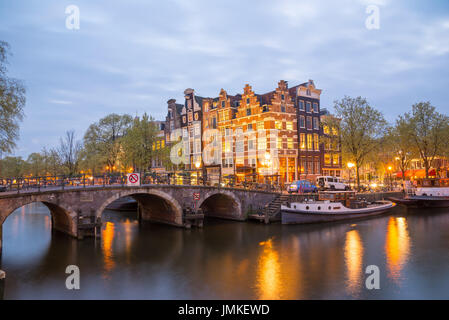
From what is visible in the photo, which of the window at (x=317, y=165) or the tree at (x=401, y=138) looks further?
the window at (x=317, y=165)

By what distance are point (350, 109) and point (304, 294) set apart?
35.0 m

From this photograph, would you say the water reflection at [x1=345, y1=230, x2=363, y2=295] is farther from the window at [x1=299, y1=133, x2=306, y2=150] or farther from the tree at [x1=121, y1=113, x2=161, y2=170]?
the tree at [x1=121, y1=113, x2=161, y2=170]

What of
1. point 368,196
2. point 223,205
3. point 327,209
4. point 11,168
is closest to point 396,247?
point 327,209

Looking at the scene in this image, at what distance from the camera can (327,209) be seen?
1272 inches

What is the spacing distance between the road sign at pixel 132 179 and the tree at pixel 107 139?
24.8 meters

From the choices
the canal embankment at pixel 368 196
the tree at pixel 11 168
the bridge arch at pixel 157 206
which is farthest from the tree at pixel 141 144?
the tree at pixel 11 168

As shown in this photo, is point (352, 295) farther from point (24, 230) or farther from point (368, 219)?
point (24, 230)

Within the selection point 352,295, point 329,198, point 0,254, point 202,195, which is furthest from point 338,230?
point 0,254

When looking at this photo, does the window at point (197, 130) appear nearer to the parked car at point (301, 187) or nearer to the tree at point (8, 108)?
the parked car at point (301, 187)

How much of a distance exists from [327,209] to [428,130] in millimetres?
27859

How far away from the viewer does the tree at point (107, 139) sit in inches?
1983

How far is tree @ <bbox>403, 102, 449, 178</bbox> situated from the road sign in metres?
42.4

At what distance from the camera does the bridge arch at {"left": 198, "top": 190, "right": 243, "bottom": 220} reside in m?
32.9

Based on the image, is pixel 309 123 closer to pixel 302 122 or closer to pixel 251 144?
pixel 302 122
